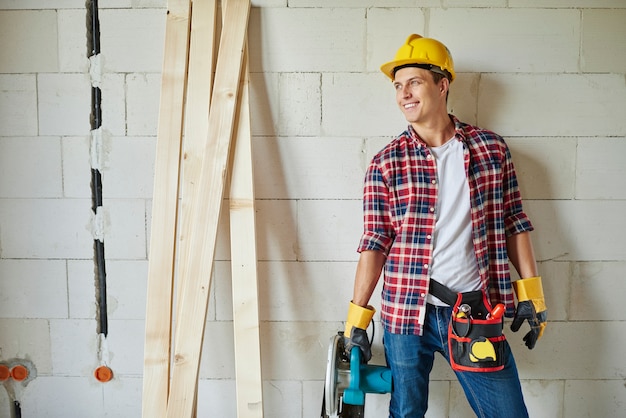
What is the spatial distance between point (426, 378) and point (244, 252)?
2.81ft

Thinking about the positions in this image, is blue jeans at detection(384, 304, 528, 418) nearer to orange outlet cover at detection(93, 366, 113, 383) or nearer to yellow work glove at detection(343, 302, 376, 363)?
yellow work glove at detection(343, 302, 376, 363)

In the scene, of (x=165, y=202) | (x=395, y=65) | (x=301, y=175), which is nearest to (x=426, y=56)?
(x=395, y=65)

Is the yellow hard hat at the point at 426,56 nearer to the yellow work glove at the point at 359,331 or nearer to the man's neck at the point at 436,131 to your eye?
the man's neck at the point at 436,131

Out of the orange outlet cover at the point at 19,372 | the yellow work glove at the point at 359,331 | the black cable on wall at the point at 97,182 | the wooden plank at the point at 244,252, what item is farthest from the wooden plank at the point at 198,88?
the orange outlet cover at the point at 19,372

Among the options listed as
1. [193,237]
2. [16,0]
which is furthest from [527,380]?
[16,0]

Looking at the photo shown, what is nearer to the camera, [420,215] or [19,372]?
[420,215]

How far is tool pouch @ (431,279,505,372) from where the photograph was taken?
1.45 meters

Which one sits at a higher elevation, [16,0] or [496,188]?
[16,0]

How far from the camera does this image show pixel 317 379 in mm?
1896

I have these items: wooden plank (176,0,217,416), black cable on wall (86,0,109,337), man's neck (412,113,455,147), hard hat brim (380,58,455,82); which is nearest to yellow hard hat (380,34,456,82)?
hard hat brim (380,58,455,82)

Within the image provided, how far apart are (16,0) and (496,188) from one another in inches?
82.2

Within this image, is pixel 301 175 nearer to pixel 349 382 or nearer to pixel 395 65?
pixel 395 65

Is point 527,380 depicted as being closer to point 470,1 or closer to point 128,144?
point 470,1

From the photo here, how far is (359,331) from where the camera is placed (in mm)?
1584
